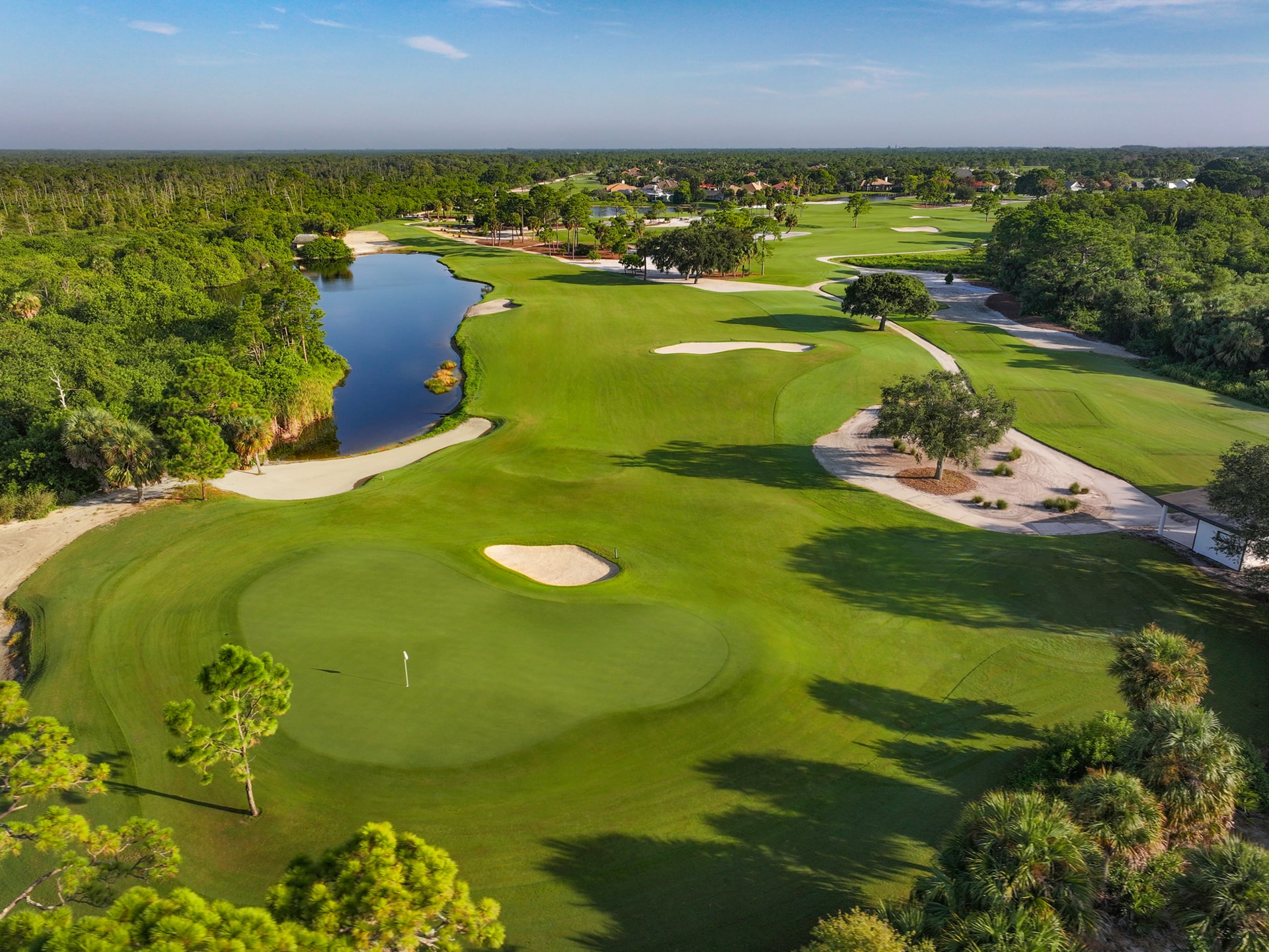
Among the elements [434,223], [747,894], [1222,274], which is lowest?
[747,894]

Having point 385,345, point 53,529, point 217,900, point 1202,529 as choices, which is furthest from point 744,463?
point 385,345

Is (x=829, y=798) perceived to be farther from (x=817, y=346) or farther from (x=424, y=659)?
(x=817, y=346)

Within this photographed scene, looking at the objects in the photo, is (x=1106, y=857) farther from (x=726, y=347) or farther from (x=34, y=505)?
(x=726, y=347)

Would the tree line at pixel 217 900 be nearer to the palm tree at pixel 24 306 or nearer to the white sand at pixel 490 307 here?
the palm tree at pixel 24 306

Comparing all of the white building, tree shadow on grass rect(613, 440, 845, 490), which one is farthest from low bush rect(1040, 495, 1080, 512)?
tree shadow on grass rect(613, 440, 845, 490)

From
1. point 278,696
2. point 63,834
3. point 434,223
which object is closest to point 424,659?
point 278,696

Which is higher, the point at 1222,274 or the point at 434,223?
the point at 434,223
